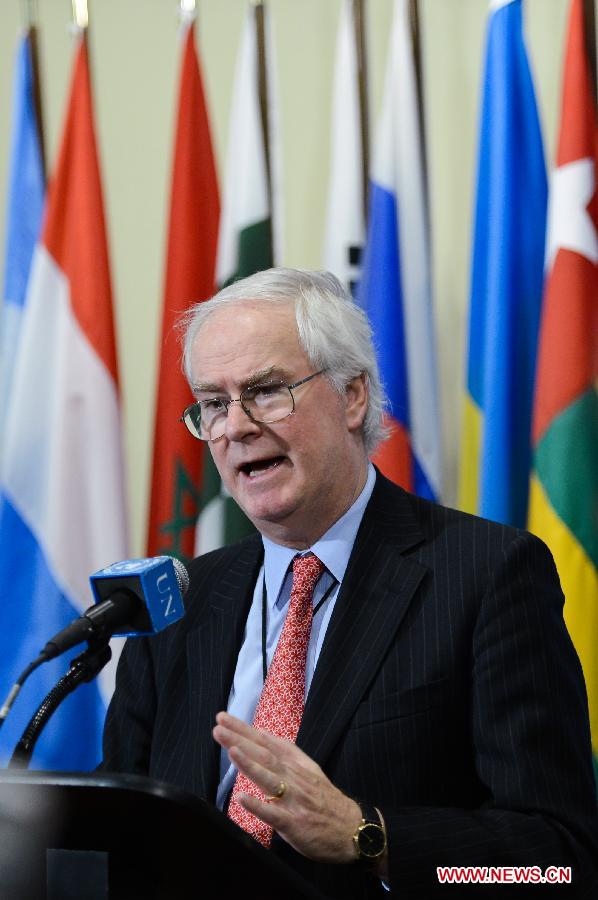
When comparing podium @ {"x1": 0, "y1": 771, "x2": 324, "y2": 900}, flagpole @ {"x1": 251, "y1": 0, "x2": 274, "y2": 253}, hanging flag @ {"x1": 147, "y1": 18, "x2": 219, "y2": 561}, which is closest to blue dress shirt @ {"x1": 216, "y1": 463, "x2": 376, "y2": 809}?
podium @ {"x1": 0, "y1": 771, "x2": 324, "y2": 900}

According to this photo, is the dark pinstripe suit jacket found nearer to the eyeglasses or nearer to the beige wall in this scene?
the eyeglasses

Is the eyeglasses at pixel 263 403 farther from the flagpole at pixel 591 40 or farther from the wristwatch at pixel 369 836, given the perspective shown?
the flagpole at pixel 591 40

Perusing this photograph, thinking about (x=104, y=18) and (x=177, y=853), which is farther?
(x=104, y=18)

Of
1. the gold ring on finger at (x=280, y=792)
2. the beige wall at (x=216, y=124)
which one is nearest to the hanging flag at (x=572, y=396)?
the beige wall at (x=216, y=124)

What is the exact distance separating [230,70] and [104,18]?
1.69 ft

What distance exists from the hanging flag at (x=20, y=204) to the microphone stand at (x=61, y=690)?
2.26 metres

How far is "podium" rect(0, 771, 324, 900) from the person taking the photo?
104 cm

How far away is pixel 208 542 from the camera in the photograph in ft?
10.8

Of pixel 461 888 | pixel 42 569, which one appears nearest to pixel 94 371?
pixel 42 569

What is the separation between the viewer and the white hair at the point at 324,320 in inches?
73.9

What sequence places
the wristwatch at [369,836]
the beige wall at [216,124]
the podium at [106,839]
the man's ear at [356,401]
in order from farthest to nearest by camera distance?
the beige wall at [216,124], the man's ear at [356,401], the wristwatch at [369,836], the podium at [106,839]

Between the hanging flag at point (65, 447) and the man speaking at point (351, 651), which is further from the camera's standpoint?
the hanging flag at point (65, 447)

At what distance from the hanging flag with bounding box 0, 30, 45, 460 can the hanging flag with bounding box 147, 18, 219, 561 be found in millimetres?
453

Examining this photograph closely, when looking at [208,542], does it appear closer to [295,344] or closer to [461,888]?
[295,344]
